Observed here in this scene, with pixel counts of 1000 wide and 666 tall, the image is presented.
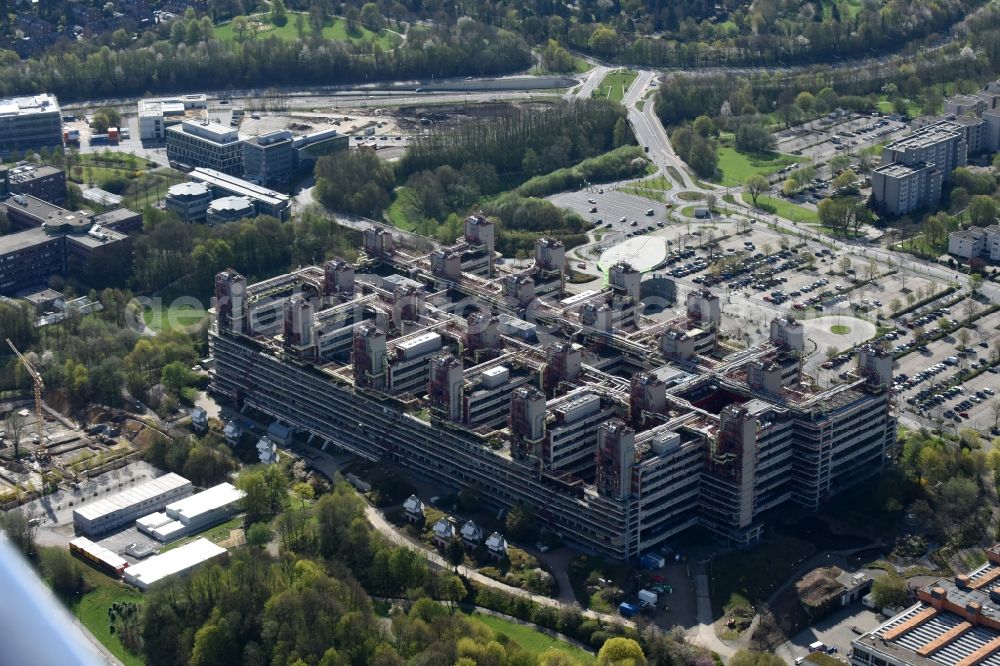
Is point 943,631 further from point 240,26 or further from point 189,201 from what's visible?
point 240,26

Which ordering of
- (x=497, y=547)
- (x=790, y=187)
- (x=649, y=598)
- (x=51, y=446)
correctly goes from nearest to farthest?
(x=649, y=598) → (x=497, y=547) → (x=51, y=446) → (x=790, y=187)

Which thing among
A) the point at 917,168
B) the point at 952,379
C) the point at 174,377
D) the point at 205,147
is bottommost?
the point at 952,379

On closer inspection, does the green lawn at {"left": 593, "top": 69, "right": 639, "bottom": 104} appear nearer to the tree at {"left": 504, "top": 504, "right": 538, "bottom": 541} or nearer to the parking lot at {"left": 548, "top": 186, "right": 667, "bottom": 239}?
the parking lot at {"left": 548, "top": 186, "right": 667, "bottom": 239}

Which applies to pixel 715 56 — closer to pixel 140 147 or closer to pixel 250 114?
pixel 250 114

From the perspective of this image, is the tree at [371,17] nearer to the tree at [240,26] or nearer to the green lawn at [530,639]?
A: the tree at [240,26]

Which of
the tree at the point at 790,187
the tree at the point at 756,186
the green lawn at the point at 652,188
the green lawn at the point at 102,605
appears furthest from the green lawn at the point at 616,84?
the green lawn at the point at 102,605

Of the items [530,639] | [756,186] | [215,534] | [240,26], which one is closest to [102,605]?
[215,534]
